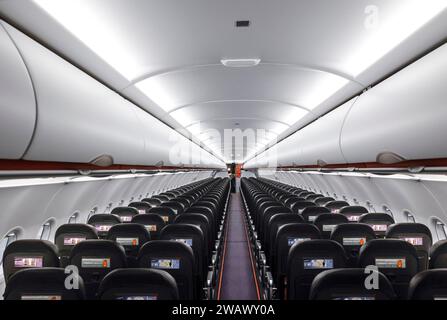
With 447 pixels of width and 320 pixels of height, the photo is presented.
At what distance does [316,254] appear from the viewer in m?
3.44

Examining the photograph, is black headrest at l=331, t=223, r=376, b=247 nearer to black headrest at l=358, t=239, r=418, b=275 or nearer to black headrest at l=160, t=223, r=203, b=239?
black headrest at l=358, t=239, r=418, b=275

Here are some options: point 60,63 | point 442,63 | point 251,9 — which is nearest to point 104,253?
point 60,63

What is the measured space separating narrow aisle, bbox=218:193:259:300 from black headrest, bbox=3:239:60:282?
368 cm

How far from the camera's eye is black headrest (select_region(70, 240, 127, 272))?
Result: 11.5ft

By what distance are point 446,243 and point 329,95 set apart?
3.54m

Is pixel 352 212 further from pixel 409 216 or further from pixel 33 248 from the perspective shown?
pixel 33 248

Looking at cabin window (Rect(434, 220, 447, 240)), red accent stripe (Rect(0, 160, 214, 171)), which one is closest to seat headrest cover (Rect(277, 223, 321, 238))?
red accent stripe (Rect(0, 160, 214, 171))

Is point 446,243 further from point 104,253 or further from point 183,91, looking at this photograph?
point 183,91

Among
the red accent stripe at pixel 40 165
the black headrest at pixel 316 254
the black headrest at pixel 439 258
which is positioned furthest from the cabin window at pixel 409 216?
the red accent stripe at pixel 40 165

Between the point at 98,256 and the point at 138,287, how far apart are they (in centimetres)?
137

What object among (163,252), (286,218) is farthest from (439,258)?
(163,252)

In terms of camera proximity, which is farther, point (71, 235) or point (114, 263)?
point (71, 235)

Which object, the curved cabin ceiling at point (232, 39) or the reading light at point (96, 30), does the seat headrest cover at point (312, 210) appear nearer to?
the curved cabin ceiling at point (232, 39)

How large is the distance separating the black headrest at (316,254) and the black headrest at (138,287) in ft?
5.05
